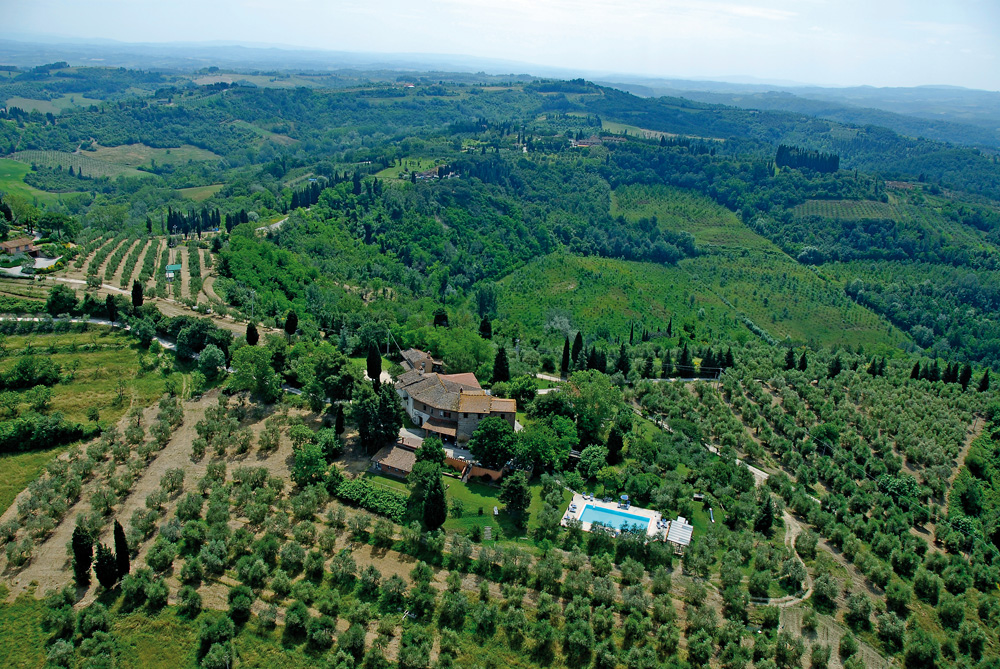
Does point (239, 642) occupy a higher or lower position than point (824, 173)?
lower

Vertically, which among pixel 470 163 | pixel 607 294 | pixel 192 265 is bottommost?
pixel 607 294

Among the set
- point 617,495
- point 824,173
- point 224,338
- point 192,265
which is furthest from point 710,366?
point 824,173

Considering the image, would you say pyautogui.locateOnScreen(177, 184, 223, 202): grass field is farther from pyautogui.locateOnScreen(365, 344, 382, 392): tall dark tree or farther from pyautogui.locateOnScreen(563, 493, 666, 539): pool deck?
pyautogui.locateOnScreen(563, 493, 666, 539): pool deck

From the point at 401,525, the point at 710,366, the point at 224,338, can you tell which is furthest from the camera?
the point at 710,366

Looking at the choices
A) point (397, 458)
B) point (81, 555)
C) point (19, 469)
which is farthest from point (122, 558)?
point (397, 458)

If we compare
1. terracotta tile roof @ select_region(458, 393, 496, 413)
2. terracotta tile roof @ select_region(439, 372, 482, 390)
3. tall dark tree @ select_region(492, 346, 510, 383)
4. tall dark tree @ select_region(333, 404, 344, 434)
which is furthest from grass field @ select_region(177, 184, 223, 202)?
terracotta tile roof @ select_region(458, 393, 496, 413)

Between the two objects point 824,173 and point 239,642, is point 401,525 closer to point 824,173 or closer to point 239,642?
point 239,642
